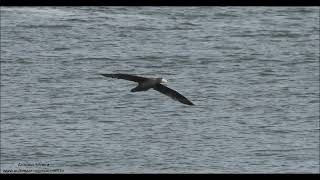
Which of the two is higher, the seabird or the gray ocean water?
the seabird

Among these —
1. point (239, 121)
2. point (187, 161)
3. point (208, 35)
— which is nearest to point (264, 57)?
point (208, 35)

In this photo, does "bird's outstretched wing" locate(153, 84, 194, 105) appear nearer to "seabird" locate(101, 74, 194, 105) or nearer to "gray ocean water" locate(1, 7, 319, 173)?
"seabird" locate(101, 74, 194, 105)

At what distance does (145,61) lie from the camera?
4247cm

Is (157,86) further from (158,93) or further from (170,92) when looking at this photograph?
(158,93)

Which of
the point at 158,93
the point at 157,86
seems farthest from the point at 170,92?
the point at 158,93

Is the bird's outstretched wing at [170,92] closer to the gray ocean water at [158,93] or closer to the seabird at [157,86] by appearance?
the seabird at [157,86]

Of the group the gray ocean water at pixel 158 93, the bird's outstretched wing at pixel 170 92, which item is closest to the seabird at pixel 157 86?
the bird's outstretched wing at pixel 170 92

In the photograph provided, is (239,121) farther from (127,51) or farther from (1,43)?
(1,43)

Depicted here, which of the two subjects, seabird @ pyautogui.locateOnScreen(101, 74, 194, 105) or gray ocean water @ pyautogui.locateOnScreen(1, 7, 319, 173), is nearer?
seabird @ pyautogui.locateOnScreen(101, 74, 194, 105)

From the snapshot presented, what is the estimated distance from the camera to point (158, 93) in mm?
38219

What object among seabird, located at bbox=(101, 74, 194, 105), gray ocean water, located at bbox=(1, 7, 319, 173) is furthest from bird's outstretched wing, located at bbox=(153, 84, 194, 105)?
gray ocean water, located at bbox=(1, 7, 319, 173)

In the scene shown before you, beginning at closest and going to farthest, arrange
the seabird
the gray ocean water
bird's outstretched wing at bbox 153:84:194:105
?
the seabird, bird's outstretched wing at bbox 153:84:194:105, the gray ocean water

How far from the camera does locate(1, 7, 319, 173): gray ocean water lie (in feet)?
109

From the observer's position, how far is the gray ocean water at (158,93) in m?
33.1
